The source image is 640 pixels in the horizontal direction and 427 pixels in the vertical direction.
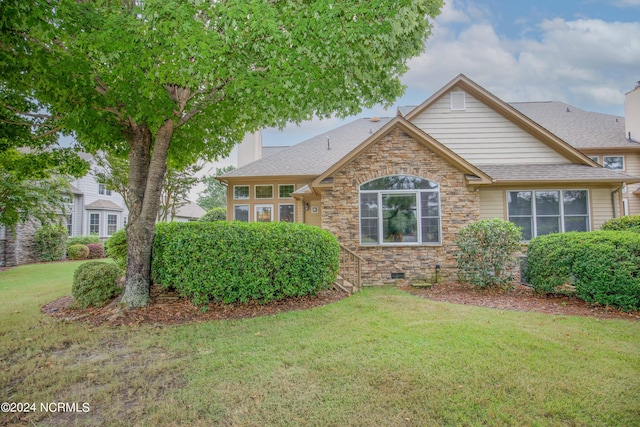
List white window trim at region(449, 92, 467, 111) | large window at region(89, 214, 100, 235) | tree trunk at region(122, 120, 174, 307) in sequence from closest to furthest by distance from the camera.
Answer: tree trunk at region(122, 120, 174, 307)
white window trim at region(449, 92, 467, 111)
large window at region(89, 214, 100, 235)

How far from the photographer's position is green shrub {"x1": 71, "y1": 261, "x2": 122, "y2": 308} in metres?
6.38

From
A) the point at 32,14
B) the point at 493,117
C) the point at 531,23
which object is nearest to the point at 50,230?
the point at 32,14

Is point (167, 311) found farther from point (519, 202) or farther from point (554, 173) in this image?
point (554, 173)

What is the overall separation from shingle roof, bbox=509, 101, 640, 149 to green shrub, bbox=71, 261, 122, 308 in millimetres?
19043

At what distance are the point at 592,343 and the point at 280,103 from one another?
6.40 metres

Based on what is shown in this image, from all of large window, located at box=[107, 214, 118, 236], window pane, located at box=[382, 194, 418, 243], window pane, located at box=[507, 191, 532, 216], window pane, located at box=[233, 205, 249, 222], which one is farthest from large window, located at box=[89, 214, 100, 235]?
window pane, located at box=[507, 191, 532, 216]

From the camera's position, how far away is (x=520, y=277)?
9.36 meters

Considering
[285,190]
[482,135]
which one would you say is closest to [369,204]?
[482,135]

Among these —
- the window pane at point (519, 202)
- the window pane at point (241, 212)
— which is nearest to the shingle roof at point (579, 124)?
the window pane at point (519, 202)

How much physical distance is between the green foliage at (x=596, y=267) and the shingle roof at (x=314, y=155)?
10.0 m

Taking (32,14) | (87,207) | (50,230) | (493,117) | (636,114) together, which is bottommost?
(50,230)

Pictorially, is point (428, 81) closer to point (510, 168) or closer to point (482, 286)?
point (510, 168)

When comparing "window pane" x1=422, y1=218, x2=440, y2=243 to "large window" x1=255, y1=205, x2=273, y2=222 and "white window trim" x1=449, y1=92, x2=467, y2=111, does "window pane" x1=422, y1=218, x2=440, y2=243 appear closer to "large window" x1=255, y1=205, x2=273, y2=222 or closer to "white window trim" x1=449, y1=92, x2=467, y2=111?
"white window trim" x1=449, y1=92, x2=467, y2=111

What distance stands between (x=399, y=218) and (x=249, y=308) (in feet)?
17.6
